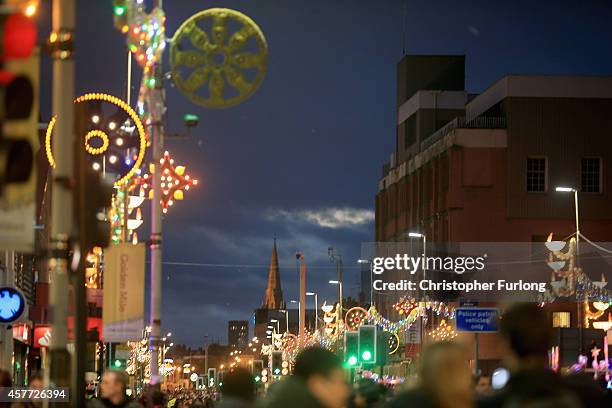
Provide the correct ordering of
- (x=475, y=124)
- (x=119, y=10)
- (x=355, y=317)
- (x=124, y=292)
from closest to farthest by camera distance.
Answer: (x=119, y=10) < (x=124, y=292) < (x=355, y=317) < (x=475, y=124)

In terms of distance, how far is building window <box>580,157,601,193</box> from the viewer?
298ft

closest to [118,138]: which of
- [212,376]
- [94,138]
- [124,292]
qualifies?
[94,138]

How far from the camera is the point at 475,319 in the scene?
3125 centimetres

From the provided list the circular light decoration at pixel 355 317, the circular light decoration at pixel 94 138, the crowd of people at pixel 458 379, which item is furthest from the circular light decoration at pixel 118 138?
the circular light decoration at pixel 355 317

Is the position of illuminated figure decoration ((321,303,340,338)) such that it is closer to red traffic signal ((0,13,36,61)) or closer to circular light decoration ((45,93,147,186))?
circular light decoration ((45,93,147,186))

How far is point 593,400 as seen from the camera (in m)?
11.0

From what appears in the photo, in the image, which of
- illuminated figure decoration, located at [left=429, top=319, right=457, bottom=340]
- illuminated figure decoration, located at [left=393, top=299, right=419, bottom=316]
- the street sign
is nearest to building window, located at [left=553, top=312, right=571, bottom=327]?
illuminated figure decoration, located at [left=429, top=319, right=457, bottom=340]

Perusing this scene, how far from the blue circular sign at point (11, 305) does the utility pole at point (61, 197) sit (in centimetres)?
1061

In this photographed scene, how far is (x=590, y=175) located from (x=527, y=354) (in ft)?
281

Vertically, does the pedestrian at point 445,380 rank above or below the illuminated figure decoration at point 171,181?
below

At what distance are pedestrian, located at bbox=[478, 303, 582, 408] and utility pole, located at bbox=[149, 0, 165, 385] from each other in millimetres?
16414

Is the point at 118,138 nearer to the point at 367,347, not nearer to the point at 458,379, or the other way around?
the point at 367,347

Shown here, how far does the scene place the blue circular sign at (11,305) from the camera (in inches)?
894

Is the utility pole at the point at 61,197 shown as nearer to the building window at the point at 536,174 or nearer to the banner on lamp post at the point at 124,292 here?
the banner on lamp post at the point at 124,292
